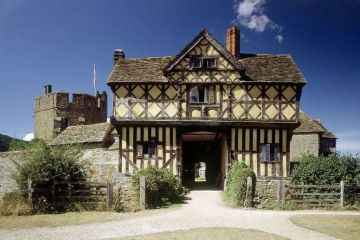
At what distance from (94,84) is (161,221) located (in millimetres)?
38653

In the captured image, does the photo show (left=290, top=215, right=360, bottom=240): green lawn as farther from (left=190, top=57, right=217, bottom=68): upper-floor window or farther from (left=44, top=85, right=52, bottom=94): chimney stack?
(left=44, top=85, right=52, bottom=94): chimney stack

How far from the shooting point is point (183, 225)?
1181cm

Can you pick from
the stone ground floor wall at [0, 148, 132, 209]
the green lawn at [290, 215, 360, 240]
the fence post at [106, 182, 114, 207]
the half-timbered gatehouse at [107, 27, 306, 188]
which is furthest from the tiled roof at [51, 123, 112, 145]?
the green lawn at [290, 215, 360, 240]

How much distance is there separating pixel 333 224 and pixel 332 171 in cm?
601

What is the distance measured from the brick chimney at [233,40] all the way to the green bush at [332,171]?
30.1 ft

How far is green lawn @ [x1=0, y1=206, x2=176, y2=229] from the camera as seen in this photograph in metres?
12.1

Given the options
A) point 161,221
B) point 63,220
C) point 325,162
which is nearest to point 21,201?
point 63,220

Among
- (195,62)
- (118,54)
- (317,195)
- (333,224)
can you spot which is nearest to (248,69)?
(195,62)

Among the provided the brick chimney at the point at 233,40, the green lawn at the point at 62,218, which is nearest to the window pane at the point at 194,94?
the brick chimney at the point at 233,40

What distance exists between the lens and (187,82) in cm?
2089

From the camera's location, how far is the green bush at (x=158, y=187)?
16156mm

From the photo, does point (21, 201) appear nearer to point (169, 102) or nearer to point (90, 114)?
point (169, 102)

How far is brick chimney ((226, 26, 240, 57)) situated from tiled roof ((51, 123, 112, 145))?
513 inches

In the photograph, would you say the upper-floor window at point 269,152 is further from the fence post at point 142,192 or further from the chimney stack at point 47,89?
the chimney stack at point 47,89
